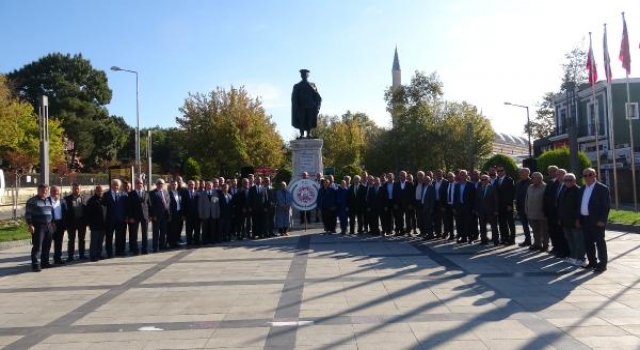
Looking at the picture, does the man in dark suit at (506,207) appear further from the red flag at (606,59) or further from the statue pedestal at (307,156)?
the red flag at (606,59)

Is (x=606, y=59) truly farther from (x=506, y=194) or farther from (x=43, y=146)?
(x=43, y=146)

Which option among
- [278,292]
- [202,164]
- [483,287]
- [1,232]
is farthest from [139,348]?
[202,164]

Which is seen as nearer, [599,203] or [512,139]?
[599,203]

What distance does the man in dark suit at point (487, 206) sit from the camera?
13914mm

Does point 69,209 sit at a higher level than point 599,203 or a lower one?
higher

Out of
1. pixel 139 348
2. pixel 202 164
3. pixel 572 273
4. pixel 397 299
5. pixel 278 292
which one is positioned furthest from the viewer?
pixel 202 164

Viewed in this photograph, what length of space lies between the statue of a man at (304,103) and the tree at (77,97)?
4753 centimetres

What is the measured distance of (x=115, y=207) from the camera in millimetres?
13766

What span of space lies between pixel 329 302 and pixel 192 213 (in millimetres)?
8493

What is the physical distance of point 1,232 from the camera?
19.4 metres

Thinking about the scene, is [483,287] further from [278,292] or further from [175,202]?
[175,202]

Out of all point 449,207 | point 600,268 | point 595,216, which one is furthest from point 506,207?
point 600,268

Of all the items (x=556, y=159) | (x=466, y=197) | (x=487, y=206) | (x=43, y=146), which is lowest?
(x=487, y=206)

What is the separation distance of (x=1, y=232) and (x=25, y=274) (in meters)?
8.87
